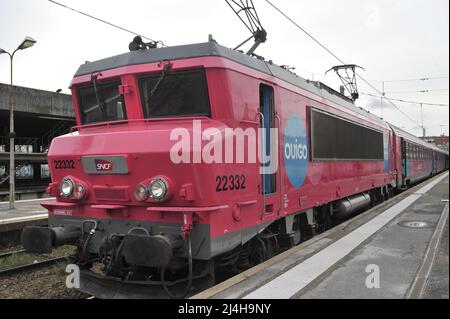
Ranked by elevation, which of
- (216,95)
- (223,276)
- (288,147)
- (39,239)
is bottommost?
(223,276)

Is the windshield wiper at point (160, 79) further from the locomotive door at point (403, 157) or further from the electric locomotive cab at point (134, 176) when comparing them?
the locomotive door at point (403, 157)

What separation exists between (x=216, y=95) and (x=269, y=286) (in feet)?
7.29

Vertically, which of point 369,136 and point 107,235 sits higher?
point 369,136

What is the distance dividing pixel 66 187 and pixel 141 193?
129 cm

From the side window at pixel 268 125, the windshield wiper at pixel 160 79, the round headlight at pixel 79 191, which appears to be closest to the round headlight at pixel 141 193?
the round headlight at pixel 79 191

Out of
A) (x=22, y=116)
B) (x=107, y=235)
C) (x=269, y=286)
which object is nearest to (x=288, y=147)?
(x=269, y=286)

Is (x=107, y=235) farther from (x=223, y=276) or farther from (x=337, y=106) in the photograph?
(x=337, y=106)

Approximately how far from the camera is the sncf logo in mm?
5164

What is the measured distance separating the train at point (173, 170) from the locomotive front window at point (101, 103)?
14mm

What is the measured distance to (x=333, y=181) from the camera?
875cm

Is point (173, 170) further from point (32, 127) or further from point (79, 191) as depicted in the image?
point (32, 127)

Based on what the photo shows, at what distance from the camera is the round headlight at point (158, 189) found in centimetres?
474

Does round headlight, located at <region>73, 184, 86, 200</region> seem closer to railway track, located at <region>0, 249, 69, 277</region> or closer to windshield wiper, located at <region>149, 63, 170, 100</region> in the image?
windshield wiper, located at <region>149, 63, 170, 100</region>
